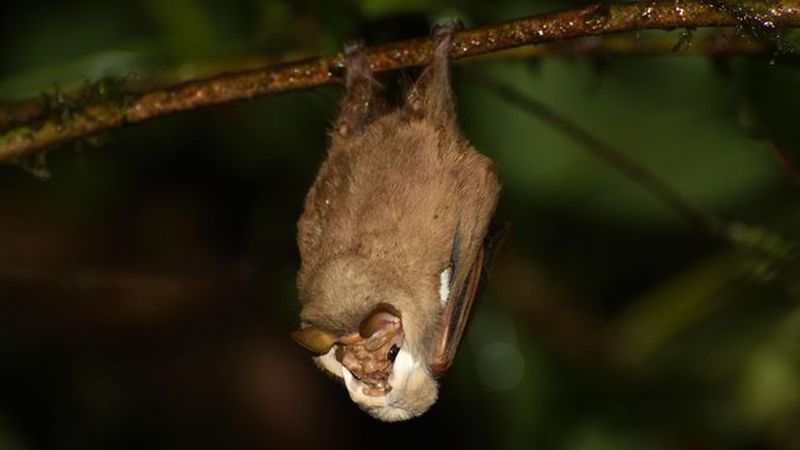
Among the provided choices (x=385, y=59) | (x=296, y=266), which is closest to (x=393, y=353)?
(x=385, y=59)

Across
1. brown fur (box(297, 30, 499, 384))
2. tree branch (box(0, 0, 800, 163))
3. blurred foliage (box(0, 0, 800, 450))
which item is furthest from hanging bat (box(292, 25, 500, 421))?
blurred foliage (box(0, 0, 800, 450))

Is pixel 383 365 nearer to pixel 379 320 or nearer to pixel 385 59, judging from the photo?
pixel 379 320

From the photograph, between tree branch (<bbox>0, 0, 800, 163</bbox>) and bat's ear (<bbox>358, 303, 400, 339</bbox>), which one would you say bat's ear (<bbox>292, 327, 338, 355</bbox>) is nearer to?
bat's ear (<bbox>358, 303, 400, 339</bbox>)

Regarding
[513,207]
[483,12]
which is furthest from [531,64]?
[513,207]

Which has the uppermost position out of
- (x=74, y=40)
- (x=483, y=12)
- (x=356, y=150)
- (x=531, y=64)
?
(x=74, y=40)

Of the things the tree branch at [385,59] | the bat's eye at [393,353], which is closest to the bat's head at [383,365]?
the bat's eye at [393,353]

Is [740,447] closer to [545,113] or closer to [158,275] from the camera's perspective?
[545,113]
